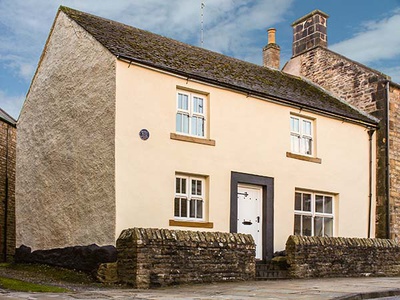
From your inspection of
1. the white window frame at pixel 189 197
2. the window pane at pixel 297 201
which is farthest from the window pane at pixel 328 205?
the white window frame at pixel 189 197

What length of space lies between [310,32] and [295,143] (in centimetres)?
786

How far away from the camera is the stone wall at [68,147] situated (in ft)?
49.1

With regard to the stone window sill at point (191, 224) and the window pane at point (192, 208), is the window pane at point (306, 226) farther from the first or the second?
the window pane at point (192, 208)

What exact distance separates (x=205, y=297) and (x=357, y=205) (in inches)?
418

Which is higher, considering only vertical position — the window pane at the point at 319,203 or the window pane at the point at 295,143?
the window pane at the point at 295,143

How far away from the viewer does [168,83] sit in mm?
15828

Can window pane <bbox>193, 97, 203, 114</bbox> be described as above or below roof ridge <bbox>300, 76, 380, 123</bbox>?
below

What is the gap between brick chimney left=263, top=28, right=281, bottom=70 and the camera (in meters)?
24.0

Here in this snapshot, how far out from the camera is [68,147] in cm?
1664

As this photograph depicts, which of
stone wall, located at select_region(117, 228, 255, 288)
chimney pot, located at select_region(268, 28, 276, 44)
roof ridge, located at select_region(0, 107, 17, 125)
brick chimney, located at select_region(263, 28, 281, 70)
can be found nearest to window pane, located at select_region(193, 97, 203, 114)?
stone wall, located at select_region(117, 228, 255, 288)

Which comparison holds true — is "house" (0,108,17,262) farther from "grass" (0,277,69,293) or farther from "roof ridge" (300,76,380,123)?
"roof ridge" (300,76,380,123)

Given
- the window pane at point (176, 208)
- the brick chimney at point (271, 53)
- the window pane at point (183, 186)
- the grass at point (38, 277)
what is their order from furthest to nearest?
the brick chimney at point (271, 53)
the window pane at point (183, 186)
the window pane at point (176, 208)
the grass at point (38, 277)

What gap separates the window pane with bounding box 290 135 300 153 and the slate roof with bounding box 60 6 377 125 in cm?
105

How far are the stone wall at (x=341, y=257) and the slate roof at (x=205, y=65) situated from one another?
4.43 meters
